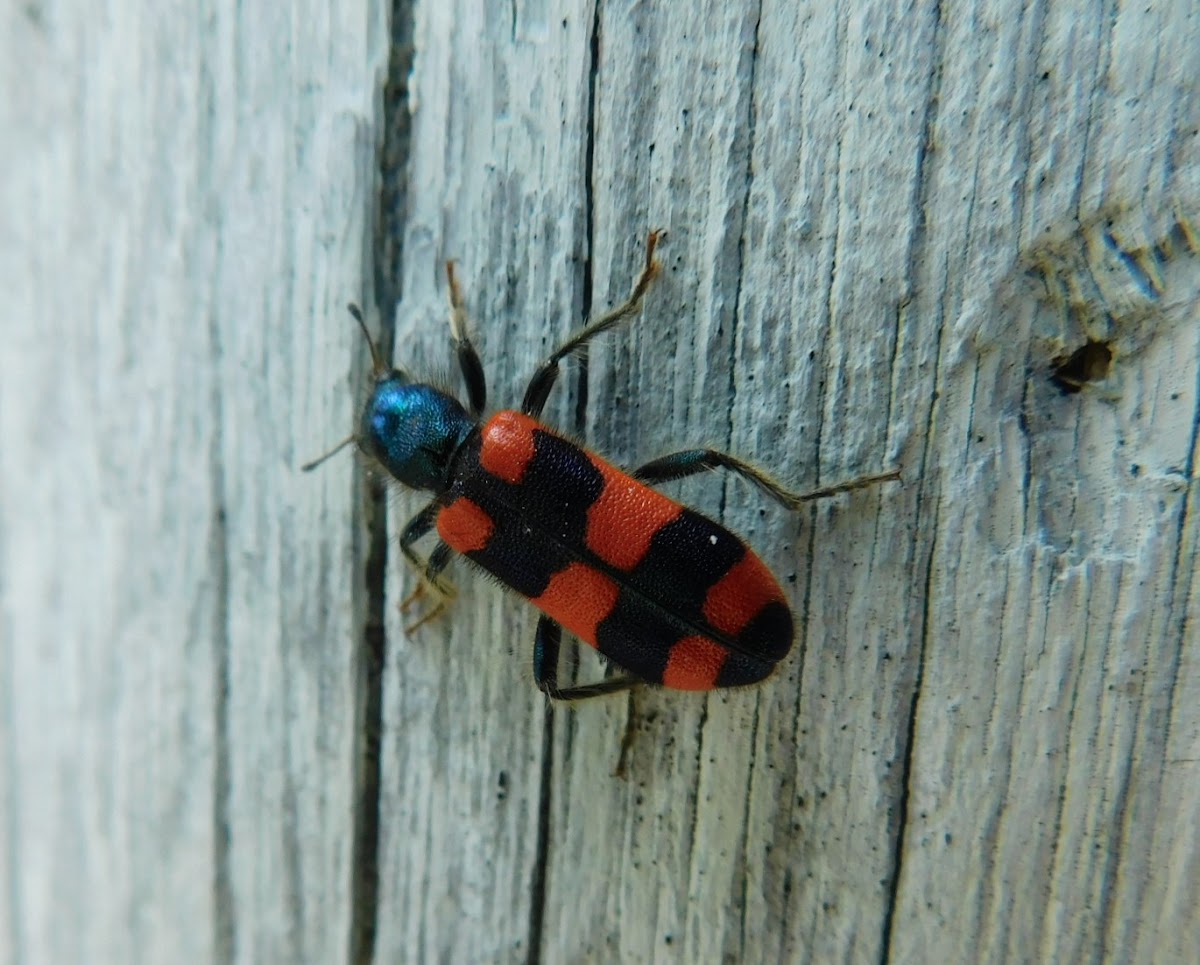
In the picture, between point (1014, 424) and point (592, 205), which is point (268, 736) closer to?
point (592, 205)

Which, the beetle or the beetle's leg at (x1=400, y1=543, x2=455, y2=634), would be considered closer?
the beetle

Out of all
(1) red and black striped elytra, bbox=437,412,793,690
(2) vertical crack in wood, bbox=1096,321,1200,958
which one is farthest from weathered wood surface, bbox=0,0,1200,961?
(1) red and black striped elytra, bbox=437,412,793,690

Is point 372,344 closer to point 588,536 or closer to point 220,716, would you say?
point 588,536

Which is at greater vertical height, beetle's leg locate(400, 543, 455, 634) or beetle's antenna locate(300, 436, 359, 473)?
beetle's antenna locate(300, 436, 359, 473)

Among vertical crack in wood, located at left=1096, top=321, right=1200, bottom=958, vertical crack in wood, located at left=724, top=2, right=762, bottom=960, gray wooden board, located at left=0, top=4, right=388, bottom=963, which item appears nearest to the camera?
vertical crack in wood, located at left=1096, top=321, right=1200, bottom=958

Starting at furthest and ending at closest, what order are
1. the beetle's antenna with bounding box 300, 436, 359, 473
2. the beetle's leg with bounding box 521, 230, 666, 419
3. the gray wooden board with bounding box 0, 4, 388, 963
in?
1. the beetle's antenna with bounding box 300, 436, 359, 473
2. the gray wooden board with bounding box 0, 4, 388, 963
3. the beetle's leg with bounding box 521, 230, 666, 419

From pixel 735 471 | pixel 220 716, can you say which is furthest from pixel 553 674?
pixel 220 716

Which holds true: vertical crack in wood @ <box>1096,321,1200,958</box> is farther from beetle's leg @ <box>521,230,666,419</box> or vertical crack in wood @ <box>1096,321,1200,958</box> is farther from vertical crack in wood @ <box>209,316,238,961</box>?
vertical crack in wood @ <box>209,316,238,961</box>
